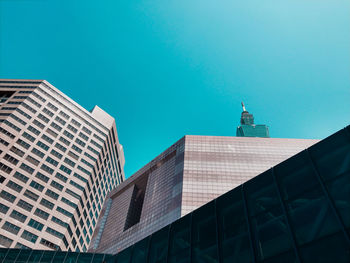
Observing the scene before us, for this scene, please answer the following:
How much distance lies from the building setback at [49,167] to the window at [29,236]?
0.23 meters

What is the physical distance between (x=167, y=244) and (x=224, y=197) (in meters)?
5.26

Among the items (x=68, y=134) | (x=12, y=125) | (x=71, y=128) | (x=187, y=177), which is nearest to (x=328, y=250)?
(x=187, y=177)

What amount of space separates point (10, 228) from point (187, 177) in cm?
4490

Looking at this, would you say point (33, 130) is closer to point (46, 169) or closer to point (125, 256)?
point (46, 169)

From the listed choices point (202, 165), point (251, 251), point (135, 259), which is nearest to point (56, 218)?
point (202, 165)

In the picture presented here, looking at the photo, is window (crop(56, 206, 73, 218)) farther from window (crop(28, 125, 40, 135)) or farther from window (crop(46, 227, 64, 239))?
window (crop(28, 125, 40, 135))

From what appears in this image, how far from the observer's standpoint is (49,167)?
251 ft

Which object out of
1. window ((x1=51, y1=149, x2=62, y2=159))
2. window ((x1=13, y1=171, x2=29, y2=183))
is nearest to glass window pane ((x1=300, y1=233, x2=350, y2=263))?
window ((x1=13, y1=171, x2=29, y2=183))

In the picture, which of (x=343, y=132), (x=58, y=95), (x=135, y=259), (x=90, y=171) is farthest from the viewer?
(x=58, y=95)

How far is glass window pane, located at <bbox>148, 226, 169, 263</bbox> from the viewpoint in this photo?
16.7 metres

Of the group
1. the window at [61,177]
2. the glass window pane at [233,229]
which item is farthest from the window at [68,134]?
the glass window pane at [233,229]

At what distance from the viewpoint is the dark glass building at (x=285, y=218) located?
9844mm

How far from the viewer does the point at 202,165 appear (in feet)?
172

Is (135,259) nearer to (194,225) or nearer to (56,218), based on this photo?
(194,225)
